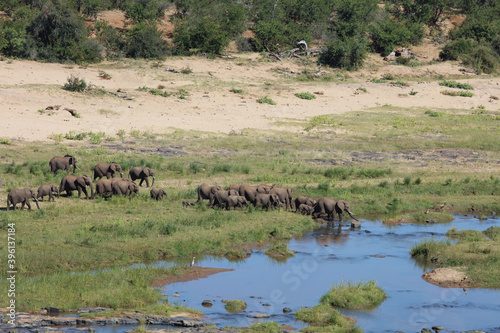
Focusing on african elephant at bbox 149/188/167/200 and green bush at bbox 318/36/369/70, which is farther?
green bush at bbox 318/36/369/70

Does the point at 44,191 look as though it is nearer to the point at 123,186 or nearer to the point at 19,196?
the point at 19,196

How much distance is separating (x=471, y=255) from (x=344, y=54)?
35318 millimetres

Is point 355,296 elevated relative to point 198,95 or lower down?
lower down

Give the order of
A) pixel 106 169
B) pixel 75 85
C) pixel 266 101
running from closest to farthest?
pixel 106 169 < pixel 75 85 < pixel 266 101

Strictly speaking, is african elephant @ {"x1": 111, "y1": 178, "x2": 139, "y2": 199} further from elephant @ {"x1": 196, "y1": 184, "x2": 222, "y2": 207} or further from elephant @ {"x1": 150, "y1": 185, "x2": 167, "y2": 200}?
elephant @ {"x1": 196, "y1": 184, "x2": 222, "y2": 207}

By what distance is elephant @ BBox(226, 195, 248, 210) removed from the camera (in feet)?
72.3

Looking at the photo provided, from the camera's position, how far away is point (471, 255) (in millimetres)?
18172

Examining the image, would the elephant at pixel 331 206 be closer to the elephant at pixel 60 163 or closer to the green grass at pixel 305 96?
the elephant at pixel 60 163

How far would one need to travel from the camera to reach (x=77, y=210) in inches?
817

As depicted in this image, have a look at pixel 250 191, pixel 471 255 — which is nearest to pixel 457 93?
pixel 250 191

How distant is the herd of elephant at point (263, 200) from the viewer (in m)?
22.2

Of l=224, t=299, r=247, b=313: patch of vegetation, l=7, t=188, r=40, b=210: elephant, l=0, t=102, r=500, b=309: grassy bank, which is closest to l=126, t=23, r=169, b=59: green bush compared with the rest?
l=0, t=102, r=500, b=309: grassy bank

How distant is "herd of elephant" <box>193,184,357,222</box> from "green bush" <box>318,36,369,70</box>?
3059 cm

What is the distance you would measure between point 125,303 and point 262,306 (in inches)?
111
